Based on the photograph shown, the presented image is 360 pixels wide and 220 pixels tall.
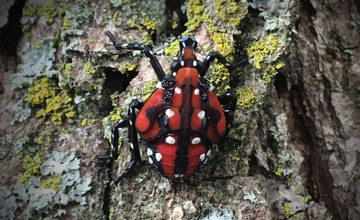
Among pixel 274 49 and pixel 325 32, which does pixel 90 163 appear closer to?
pixel 274 49

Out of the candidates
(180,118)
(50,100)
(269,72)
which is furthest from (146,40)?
(269,72)

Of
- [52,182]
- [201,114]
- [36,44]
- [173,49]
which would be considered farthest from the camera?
[36,44]

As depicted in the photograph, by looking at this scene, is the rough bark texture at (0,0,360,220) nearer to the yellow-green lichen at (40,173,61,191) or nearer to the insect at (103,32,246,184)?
the yellow-green lichen at (40,173,61,191)

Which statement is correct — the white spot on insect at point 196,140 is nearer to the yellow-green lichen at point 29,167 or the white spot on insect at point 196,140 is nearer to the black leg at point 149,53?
the black leg at point 149,53

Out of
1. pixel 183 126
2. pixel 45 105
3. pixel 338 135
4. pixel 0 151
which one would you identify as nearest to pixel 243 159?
pixel 183 126

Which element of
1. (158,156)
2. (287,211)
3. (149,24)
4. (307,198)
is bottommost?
(287,211)

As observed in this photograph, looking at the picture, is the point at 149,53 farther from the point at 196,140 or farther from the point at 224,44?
the point at 196,140

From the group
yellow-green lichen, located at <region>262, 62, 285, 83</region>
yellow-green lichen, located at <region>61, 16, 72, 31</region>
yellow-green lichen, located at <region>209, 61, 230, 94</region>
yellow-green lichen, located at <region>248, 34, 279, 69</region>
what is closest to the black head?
yellow-green lichen, located at <region>209, 61, 230, 94</region>
